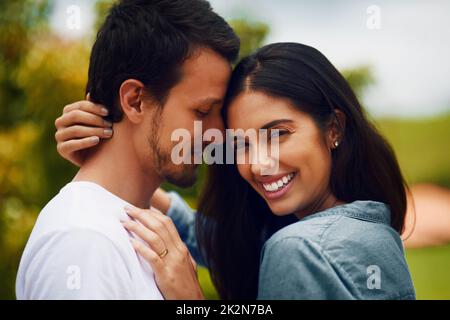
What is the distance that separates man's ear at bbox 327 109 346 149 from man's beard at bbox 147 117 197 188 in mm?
409

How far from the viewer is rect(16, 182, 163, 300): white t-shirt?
1.13 metres

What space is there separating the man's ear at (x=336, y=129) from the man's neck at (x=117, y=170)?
0.53 meters

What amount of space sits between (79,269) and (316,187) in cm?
68

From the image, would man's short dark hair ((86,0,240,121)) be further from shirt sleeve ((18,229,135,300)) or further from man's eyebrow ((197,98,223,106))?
shirt sleeve ((18,229,135,300))

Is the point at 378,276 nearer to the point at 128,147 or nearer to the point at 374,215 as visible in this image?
the point at 374,215

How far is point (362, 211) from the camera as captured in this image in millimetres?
1353

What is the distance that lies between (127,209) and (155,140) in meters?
0.22

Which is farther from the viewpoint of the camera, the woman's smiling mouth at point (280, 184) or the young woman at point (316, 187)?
the woman's smiling mouth at point (280, 184)

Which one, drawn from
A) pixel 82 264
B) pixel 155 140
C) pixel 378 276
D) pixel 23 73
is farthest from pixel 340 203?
pixel 23 73

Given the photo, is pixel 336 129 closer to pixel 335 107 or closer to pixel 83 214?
pixel 335 107

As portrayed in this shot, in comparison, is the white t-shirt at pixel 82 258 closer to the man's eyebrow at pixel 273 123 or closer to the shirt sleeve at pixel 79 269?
the shirt sleeve at pixel 79 269

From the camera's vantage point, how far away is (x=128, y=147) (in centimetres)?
146

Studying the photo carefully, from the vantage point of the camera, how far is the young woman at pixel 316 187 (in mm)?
1183

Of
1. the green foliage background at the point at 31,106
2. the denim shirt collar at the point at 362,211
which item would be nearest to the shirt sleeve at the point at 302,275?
the denim shirt collar at the point at 362,211
